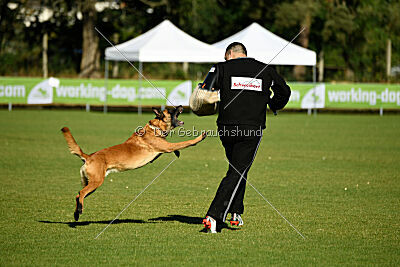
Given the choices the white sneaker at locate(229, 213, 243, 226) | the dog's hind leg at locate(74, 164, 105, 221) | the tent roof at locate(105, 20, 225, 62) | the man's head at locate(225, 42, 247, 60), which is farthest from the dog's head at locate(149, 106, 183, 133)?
the tent roof at locate(105, 20, 225, 62)

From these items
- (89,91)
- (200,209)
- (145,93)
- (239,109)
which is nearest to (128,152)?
(200,209)

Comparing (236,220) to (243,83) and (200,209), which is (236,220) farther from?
(243,83)

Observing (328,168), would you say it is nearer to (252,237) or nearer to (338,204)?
(338,204)

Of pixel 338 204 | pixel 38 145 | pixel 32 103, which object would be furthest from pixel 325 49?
pixel 338 204

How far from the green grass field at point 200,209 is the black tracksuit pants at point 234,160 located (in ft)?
1.12

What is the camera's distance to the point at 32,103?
2906cm

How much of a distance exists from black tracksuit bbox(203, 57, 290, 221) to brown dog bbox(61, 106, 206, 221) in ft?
1.54

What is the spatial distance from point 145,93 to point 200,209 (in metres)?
20.6

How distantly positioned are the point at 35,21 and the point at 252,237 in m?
35.7

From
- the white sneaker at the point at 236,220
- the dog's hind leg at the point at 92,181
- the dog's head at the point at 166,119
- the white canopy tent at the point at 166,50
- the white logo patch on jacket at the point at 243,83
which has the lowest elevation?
the white sneaker at the point at 236,220

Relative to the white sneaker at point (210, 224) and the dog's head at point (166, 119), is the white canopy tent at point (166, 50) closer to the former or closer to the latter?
the dog's head at point (166, 119)

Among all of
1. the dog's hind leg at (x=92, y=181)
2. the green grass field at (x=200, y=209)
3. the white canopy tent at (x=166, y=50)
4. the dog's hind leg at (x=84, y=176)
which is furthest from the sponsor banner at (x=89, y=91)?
the dog's hind leg at (x=92, y=181)

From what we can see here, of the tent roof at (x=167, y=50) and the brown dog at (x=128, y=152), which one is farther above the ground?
the tent roof at (x=167, y=50)

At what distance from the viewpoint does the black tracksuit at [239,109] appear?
7.00 m
